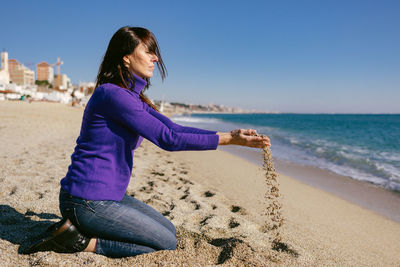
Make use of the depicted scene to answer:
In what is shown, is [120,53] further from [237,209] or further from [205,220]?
[237,209]

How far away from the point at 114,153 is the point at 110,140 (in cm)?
10

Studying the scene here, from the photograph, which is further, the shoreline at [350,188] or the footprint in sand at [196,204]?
the shoreline at [350,188]

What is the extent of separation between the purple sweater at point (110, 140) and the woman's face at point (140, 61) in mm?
253

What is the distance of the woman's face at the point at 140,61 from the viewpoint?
2.01 metres

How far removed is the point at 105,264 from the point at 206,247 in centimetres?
83

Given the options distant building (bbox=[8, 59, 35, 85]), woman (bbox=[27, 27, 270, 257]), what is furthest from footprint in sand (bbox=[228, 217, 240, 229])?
distant building (bbox=[8, 59, 35, 85])

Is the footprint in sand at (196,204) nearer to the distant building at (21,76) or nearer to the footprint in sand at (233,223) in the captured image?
the footprint in sand at (233,223)

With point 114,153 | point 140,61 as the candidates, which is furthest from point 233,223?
point 140,61

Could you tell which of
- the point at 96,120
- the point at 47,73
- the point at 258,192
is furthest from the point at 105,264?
the point at 47,73

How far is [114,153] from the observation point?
1851mm

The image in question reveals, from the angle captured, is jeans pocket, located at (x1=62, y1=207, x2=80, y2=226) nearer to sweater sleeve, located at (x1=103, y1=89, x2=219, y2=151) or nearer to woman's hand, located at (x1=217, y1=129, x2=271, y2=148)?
sweater sleeve, located at (x1=103, y1=89, x2=219, y2=151)

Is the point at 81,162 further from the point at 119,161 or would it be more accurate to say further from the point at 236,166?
the point at 236,166

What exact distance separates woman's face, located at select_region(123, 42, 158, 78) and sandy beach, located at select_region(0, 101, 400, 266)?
4.72 feet

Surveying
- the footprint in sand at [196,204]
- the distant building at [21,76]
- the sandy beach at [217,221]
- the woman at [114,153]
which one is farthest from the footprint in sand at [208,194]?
the distant building at [21,76]
